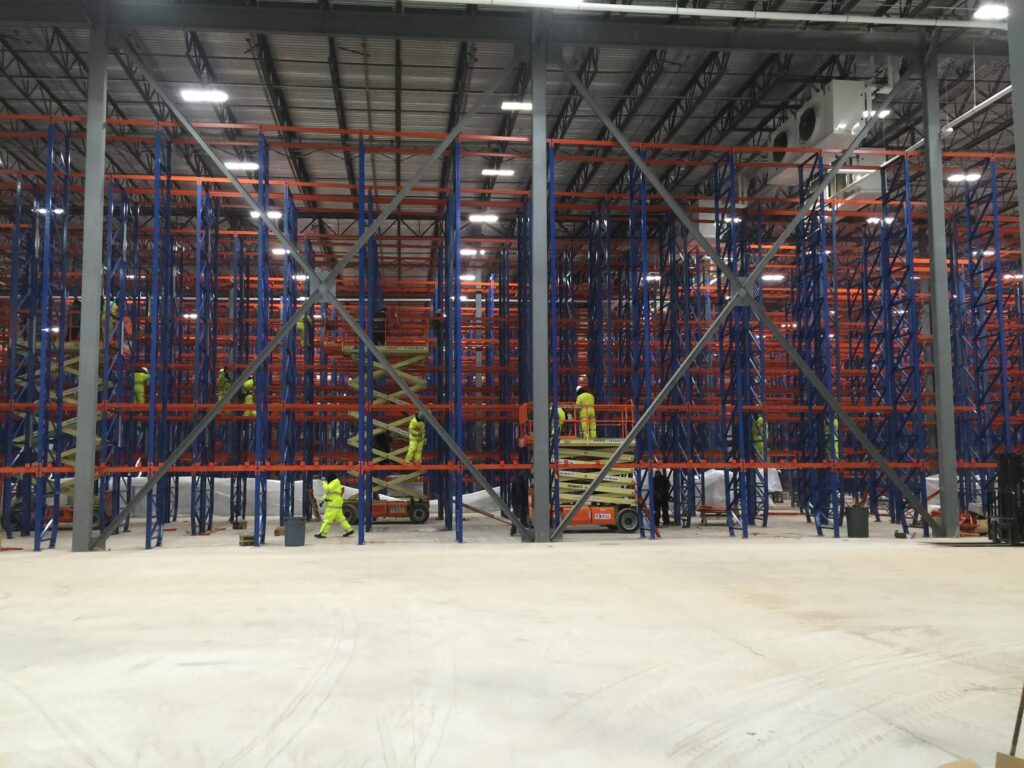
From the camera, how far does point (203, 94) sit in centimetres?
1680

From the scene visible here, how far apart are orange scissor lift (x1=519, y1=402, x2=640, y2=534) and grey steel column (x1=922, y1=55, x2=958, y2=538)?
6020 millimetres

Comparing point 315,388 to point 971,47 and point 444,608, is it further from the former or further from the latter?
point 971,47

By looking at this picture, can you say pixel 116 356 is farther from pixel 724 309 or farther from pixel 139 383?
pixel 724 309

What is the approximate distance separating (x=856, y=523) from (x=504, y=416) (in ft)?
29.1

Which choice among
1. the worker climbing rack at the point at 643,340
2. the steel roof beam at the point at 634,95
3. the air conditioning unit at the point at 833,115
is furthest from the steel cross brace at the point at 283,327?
the air conditioning unit at the point at 833,115

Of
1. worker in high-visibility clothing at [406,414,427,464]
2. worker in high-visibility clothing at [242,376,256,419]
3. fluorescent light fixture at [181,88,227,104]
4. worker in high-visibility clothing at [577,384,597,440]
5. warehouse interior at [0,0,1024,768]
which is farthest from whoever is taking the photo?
worker in high-visibility clothing at [242,376,256,419]

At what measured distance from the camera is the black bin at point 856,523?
16.2 meters

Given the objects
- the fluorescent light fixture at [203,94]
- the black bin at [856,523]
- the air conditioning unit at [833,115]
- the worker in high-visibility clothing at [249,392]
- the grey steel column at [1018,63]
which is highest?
the fluorescent light fixture at [203,94]

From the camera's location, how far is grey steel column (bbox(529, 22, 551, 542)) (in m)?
14.8

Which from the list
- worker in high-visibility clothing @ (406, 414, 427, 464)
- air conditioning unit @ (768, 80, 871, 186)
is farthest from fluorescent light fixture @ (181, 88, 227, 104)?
air conditioning unit @ (768, 80, 871, 186)

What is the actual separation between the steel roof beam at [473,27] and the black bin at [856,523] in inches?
351

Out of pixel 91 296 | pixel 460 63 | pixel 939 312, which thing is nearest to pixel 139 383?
pixel 91 296

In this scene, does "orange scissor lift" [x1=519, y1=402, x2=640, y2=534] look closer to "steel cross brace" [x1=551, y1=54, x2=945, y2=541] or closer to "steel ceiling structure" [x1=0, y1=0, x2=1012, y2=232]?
"steel cross brace" [x1=551, y1=54, x2=945, y2=541]

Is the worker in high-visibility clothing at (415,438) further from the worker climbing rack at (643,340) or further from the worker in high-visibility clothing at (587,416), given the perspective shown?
the worker climbing rack at (643,340)
